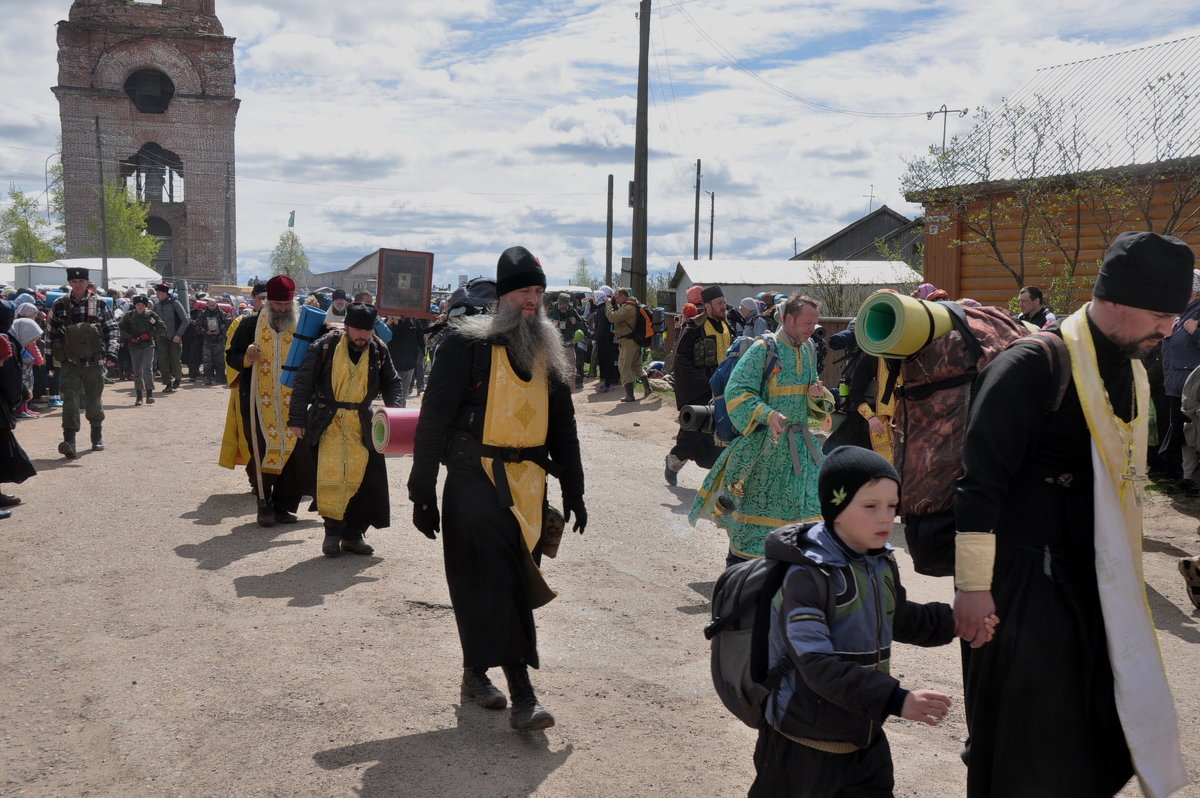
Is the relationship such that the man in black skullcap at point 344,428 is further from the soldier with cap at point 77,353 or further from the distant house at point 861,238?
the distant house at point 861,238

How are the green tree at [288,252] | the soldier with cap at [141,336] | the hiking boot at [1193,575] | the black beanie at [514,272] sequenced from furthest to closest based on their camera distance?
the green tree at [288,252] → the soldier with cap at [141,336] → the hiking boot at [1193,575] → the black beanie at [514,272]

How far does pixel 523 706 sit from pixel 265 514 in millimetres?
5013

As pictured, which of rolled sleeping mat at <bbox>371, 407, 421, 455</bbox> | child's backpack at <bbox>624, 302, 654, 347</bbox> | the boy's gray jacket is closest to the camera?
the boy's gray jacket

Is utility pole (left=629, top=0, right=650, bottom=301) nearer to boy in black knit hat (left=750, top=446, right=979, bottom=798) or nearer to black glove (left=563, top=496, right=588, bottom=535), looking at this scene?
black glove (left=563, top=496, right=588, bottom=535)

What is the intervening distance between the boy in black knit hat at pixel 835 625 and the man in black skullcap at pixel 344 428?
5.22 metres

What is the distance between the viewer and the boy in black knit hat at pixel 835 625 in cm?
290

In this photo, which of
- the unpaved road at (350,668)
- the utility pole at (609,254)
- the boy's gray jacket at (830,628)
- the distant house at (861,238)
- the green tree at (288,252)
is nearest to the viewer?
the boy's gray jacket at (830,628)

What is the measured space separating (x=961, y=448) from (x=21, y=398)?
854 cm

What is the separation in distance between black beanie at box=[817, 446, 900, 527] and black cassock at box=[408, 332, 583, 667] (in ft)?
6.51

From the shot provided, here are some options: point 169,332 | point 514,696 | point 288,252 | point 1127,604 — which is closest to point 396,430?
point 514,696

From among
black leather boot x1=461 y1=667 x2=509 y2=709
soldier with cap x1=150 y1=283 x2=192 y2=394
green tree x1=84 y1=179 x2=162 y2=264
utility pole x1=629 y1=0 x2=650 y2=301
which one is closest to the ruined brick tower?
green tree x1=84 y1=179 x2=162 y2=264

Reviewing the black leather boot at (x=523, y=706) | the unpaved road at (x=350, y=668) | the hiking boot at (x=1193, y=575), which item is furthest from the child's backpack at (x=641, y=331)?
the black leather boot at (x=523, y=706)

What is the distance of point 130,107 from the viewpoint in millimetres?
65812

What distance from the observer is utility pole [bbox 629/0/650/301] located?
2267cm
